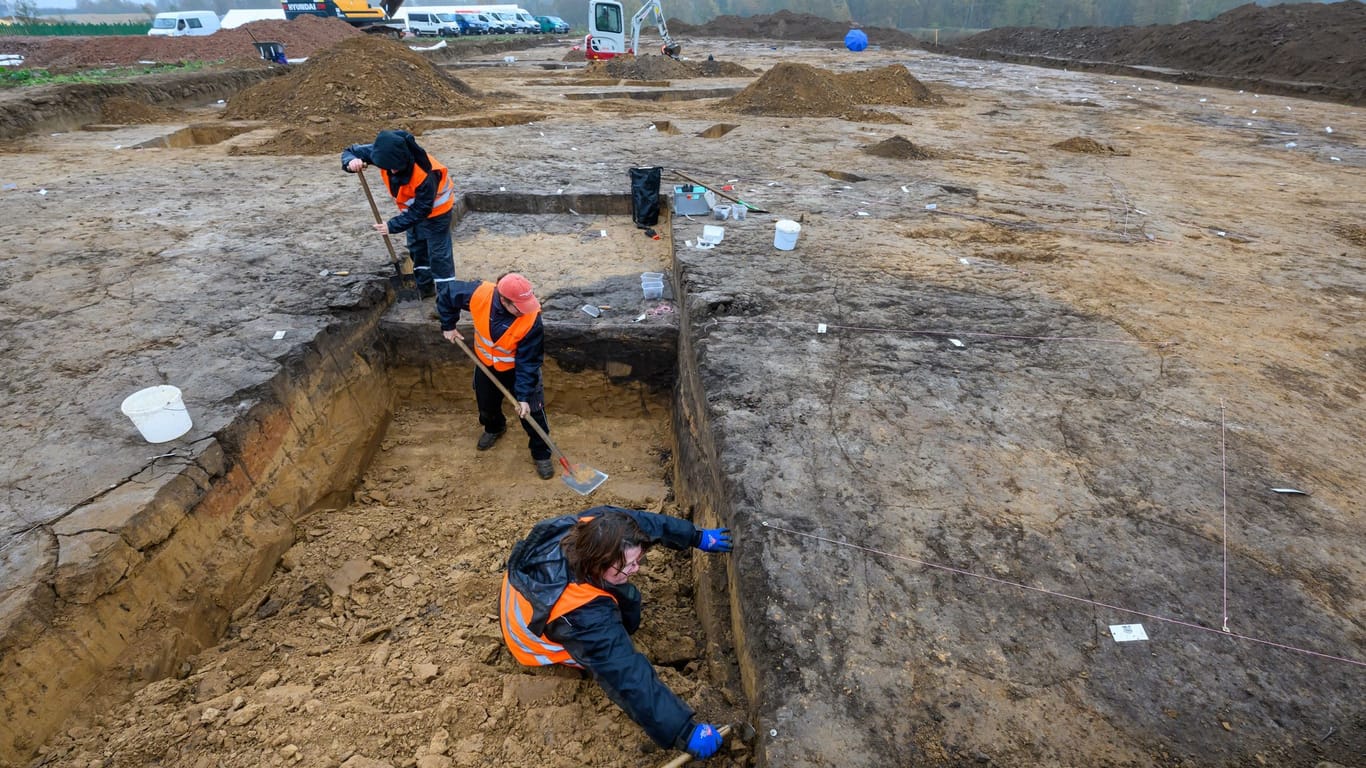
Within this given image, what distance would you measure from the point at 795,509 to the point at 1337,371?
3580mm

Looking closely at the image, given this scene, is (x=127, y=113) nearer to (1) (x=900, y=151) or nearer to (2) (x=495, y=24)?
(1) (x=900, y=151)

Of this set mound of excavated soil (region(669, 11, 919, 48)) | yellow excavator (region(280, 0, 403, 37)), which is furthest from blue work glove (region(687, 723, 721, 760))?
mound of excavated soil (region(669, 11, 919, 48))

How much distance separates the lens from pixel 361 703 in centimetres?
235

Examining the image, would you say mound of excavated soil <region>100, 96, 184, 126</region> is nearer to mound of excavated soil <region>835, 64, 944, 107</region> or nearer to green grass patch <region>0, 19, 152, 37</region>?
mound of excavated soil <region>835, 64, 944, 107</region>

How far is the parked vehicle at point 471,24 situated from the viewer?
35.3 m

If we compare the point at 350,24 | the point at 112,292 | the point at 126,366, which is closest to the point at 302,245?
the point at 112,292

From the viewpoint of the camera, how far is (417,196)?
426 cm

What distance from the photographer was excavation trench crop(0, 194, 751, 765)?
2.23 m

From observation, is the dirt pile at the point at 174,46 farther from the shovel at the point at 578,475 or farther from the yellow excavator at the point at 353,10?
the shovel at the point at 578,475

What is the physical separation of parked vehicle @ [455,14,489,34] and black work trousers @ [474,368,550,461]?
3934 centimetres

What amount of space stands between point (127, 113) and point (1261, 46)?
29.0 meters

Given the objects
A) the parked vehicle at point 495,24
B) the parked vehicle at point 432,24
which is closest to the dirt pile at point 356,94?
the parked vehicle at point 432,24

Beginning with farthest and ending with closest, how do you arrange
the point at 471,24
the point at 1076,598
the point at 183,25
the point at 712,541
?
the point at 471,24 < the point at 183,25 < the point at 712,541 < the point at 1076,598

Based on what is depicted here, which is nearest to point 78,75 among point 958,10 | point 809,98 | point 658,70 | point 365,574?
point 658,70
